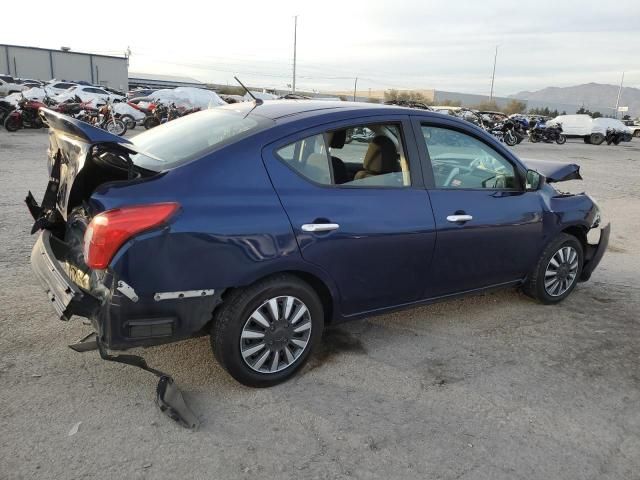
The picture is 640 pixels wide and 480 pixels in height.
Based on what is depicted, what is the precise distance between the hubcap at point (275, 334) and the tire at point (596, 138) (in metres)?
35.9

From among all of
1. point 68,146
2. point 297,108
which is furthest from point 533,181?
point 68,146

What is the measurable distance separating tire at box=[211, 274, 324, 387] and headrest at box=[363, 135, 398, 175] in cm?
96

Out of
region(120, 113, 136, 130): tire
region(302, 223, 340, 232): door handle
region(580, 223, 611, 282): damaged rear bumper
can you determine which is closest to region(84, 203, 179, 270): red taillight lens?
region(302, 223, 340, 232): door handle

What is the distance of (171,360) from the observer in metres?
3.46

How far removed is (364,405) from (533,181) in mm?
2335

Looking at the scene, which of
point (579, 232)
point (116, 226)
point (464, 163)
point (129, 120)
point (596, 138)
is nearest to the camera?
point (116, 226)

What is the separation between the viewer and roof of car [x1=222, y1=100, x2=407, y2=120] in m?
3.43

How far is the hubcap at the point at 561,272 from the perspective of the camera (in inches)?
180

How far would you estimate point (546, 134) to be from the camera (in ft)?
101

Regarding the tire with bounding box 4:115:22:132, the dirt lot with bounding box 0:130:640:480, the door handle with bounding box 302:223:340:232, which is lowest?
the dirt lot with bounding box 0:130:640:480

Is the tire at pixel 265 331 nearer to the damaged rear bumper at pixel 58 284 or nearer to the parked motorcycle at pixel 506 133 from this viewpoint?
the damaged rear bumper at pixel 58 284

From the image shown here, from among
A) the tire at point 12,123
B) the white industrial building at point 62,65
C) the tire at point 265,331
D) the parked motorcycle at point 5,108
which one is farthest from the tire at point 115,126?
the white industrial building at point 62,65

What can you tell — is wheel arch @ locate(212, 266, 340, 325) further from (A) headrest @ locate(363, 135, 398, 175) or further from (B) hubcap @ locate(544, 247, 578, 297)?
(B) hubcap @ locate(544, 247, 578, 297)

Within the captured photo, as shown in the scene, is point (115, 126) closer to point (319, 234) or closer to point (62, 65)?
point (319, 234)
